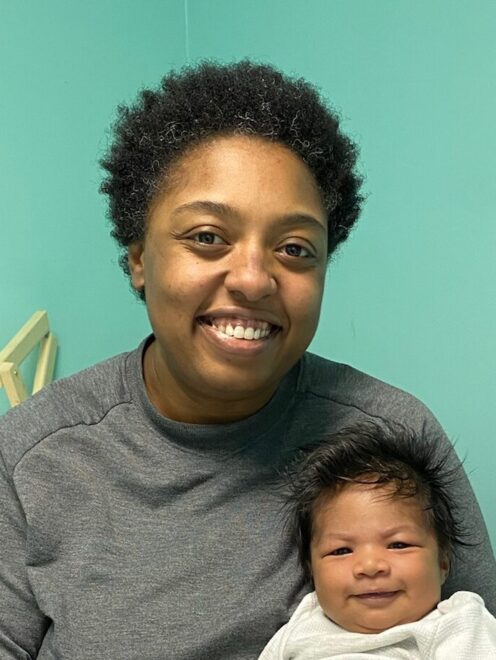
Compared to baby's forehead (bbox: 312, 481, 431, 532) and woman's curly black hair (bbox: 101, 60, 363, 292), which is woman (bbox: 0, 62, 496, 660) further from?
baby's forehead (bbox: 312, 481, 431, 532)

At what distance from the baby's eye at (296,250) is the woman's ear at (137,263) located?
0.23 meters

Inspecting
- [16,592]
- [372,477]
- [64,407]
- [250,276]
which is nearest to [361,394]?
[372,477]

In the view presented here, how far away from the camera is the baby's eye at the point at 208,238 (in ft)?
3.44

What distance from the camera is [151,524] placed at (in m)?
1.10

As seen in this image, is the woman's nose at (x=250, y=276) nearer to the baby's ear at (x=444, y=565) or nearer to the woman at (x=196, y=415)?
the woman at (x=196, y=415)

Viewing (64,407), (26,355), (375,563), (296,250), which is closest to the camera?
(375,563)

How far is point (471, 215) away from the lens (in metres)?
1.69

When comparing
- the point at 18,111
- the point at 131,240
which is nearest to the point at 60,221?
the point at 18,111

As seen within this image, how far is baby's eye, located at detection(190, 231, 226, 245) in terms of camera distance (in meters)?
1.05

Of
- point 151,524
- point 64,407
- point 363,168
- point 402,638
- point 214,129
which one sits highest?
point 363,168

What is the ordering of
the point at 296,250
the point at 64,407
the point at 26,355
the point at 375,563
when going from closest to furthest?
the point at 375,563
the point at 296,250
the point at 64,407
the point at 26,355

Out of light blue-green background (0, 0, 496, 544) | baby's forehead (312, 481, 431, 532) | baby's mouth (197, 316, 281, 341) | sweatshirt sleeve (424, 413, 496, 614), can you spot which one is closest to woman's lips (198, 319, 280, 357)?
A: baby's mouth (197, 316, 281, 341)

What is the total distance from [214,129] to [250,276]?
229 mm

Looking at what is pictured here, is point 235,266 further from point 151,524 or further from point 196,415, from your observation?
point 151,524
